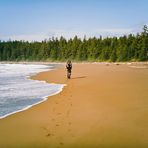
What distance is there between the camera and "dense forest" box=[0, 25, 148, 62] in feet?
279

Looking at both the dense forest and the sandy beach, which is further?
the dense forest

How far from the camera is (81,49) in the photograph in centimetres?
11856

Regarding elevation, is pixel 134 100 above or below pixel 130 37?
below

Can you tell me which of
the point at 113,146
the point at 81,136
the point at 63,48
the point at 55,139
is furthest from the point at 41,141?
the point at 63,48

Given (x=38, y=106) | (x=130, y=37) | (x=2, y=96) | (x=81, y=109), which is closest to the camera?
(x=81, y=109)

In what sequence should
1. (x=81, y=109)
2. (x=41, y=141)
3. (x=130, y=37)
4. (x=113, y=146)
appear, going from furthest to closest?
(x=130, y=37) < (x=81, y=109) < (x=41, y=141) < (x=113, y=146)

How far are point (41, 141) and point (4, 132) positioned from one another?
141 centimetres

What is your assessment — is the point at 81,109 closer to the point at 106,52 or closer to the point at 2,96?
the point at 2,96

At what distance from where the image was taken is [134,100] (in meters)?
12.3

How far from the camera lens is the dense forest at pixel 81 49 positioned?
85062 millimetres

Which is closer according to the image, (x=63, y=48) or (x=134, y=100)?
(x=134, y=100)

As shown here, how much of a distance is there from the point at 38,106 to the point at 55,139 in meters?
4.85

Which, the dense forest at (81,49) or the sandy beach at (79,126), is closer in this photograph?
the sandy beach at (79,126)

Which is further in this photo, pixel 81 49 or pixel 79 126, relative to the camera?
pixel 81 49
